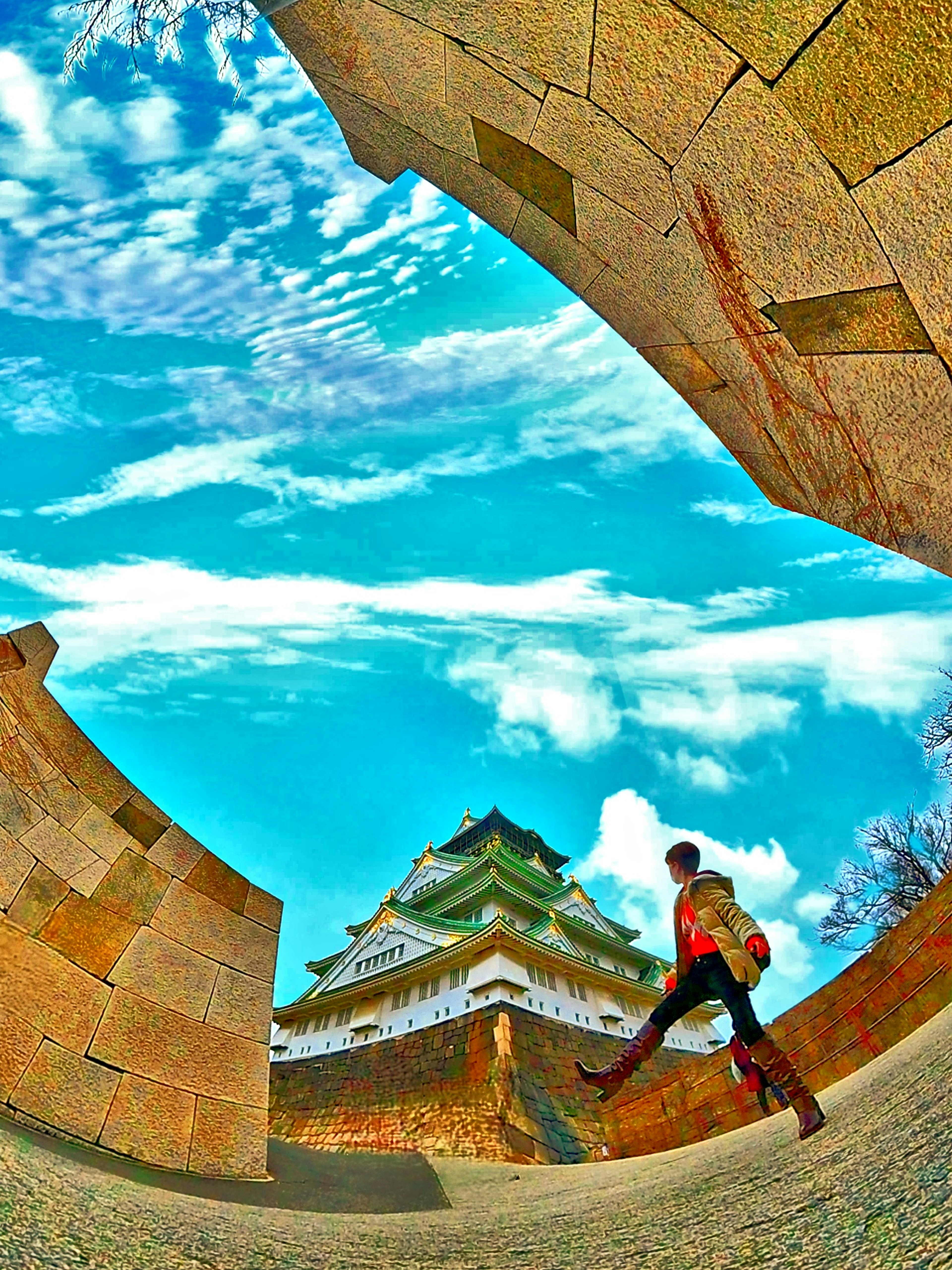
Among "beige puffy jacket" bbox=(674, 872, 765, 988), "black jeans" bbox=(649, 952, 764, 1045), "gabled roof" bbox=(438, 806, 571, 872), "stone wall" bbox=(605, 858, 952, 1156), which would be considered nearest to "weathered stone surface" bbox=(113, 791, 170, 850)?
"black jeans" bbox=(649, 952, 764, 1045)

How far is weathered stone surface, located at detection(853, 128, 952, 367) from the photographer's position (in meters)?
1.40

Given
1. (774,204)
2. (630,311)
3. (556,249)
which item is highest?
(556,249)

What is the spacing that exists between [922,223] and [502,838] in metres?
27.7

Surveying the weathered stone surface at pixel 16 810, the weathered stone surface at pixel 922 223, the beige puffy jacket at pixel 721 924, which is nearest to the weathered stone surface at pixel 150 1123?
the weathered stone surface at pixel 16 810

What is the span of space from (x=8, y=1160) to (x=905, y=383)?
3.87m

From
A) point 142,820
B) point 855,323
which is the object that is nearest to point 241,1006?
point 142,820

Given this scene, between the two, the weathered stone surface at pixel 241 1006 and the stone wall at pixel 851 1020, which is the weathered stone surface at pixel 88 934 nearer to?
the weathered stone surface at pixel 241 1006

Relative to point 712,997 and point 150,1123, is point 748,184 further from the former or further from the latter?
point 150,1123

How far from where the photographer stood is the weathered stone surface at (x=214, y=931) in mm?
3234

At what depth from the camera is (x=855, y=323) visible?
1857 mm

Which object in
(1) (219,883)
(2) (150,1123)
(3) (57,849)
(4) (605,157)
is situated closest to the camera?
(4) (605,157)

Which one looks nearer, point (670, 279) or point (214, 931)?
point (670, 279)

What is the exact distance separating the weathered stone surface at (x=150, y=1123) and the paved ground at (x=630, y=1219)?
1.33 feet

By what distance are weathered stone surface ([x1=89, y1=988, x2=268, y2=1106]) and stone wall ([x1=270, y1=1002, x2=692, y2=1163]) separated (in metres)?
8.06
